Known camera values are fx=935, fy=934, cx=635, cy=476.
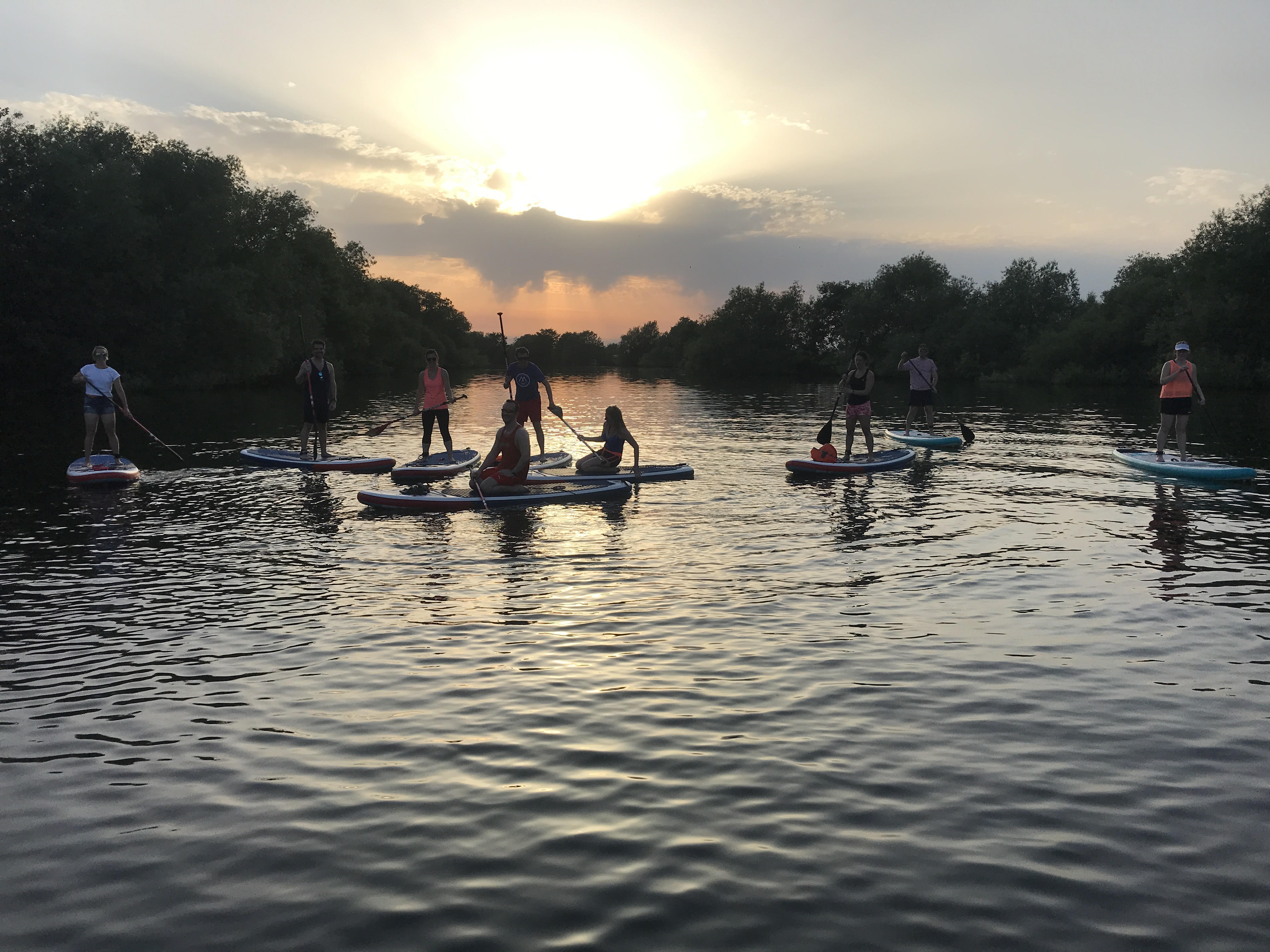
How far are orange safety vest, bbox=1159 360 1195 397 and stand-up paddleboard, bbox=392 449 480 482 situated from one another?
49.3 feet

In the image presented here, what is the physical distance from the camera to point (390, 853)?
201 inches

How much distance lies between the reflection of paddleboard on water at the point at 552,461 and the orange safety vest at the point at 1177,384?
13.0 m

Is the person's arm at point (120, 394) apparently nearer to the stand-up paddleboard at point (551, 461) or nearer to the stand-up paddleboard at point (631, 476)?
the stand-up paddleboard at point (551, 461)

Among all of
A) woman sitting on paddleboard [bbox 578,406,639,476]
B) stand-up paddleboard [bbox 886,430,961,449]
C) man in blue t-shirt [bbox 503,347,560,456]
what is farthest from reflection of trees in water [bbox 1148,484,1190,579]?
man in blue t-shirt [bbox 503,347,560,456]

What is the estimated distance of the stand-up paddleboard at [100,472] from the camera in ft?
62.2

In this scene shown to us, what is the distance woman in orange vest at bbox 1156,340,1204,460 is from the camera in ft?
63.9

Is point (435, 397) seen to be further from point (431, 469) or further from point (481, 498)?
point (481, 498)

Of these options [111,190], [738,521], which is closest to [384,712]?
[738,521]

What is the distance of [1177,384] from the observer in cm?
1997

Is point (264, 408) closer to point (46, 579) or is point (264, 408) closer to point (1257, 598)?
point (46, 579)

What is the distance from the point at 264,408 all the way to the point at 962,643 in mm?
43225

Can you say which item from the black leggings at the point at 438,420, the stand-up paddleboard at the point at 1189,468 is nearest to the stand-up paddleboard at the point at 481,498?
the black leggings at the point at 438,420

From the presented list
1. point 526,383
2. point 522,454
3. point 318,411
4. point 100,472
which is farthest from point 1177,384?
point 100,472

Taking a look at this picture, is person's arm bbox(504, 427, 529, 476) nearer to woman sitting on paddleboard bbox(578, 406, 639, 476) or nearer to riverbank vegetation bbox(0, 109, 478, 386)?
woman sitting on paddleboard bbox(578, 406, 639, 476)
